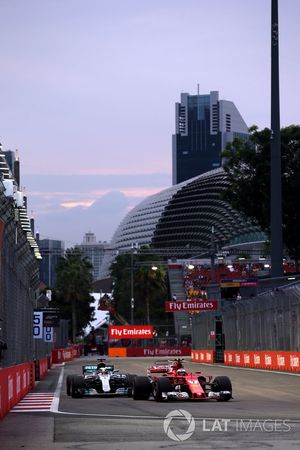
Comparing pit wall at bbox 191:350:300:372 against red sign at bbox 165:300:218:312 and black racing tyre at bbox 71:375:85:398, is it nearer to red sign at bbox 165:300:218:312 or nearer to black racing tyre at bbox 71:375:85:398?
red sign at bbox 165:300:218:312

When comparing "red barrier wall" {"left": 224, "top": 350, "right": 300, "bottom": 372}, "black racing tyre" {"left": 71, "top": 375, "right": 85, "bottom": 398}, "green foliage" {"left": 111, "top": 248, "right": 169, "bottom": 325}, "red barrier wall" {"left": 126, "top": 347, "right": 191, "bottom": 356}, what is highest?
"green foliage" {"left": 111, "top": 248, "right": 169, "bottom": 325}

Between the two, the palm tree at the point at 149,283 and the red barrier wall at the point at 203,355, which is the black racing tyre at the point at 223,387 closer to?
the red barrier wall at the point at 203,355

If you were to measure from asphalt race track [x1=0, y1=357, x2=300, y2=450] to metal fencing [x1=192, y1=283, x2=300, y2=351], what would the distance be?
2062 cm

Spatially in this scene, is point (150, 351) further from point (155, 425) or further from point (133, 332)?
point (155, 425)

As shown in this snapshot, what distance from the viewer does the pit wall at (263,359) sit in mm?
45269

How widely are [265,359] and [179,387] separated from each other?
97.9 feet

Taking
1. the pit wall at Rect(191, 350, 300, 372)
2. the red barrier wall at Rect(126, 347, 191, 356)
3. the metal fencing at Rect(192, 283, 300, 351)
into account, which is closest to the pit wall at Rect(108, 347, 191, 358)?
the red barrier wall at Rect(126, 347, 191, 356)

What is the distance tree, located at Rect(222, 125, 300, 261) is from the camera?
71.4 m

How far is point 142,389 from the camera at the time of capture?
23312 mm

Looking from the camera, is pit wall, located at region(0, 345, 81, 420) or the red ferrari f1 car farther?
the red ferrari f1 car

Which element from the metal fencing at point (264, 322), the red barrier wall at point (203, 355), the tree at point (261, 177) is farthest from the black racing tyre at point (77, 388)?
the red barrier wall at point (203, 355)

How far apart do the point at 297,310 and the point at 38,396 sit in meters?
19.1

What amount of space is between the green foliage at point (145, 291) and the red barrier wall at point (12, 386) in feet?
343

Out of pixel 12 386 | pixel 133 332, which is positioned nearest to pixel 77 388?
pixel 12 386
